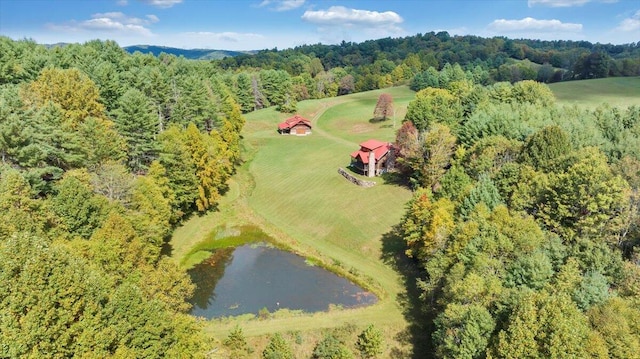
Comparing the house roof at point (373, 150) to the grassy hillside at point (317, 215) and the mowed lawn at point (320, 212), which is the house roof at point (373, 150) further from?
the grassy hillside at point (317, 215)

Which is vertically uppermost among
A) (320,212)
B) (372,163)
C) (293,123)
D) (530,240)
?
(293,123)

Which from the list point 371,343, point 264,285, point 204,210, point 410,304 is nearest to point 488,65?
point 204,210

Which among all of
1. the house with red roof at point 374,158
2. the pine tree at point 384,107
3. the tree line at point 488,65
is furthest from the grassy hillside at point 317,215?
the tree line at point 488,65

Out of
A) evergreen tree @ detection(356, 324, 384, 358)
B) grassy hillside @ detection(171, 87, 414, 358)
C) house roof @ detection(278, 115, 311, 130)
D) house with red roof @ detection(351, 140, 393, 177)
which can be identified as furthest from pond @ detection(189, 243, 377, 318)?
house roof @ detection(278, 115, 311, 130)

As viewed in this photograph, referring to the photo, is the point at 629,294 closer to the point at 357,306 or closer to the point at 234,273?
the point at 357,306

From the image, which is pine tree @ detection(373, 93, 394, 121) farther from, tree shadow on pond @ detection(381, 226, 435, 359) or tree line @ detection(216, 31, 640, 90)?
tree line @ detection(216, 31, 640, 90)

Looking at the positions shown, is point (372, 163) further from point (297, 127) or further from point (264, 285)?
point (297, 127)

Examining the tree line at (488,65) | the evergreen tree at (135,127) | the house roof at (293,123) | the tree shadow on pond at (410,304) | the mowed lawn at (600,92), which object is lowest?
the tree shadow on pond at (410,304)

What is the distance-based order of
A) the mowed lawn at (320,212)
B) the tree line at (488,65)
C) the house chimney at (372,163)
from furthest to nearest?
the tree line at (488,65), the house chimney at (372,163), the mowed lawn at (320,212)
